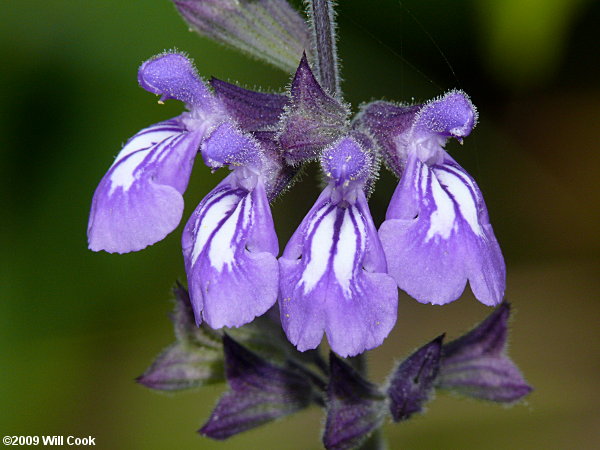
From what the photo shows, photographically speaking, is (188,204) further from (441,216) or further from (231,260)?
(441,216)

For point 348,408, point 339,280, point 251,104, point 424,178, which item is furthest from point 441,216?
point 348,408

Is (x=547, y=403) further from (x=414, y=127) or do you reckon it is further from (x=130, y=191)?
(x=130, y=191)

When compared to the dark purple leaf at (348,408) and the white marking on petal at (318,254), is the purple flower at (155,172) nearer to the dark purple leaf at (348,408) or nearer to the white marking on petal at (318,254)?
the white marking on petal at (318,254)

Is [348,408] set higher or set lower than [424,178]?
lower

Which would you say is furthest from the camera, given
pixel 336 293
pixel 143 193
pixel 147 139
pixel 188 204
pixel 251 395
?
pixel 188 204

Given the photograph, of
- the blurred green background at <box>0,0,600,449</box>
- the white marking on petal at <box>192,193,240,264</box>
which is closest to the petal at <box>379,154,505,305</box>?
the white marking on petal at <box>192,193,240,264</box>

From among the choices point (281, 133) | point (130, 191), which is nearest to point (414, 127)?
point (281, 133)
